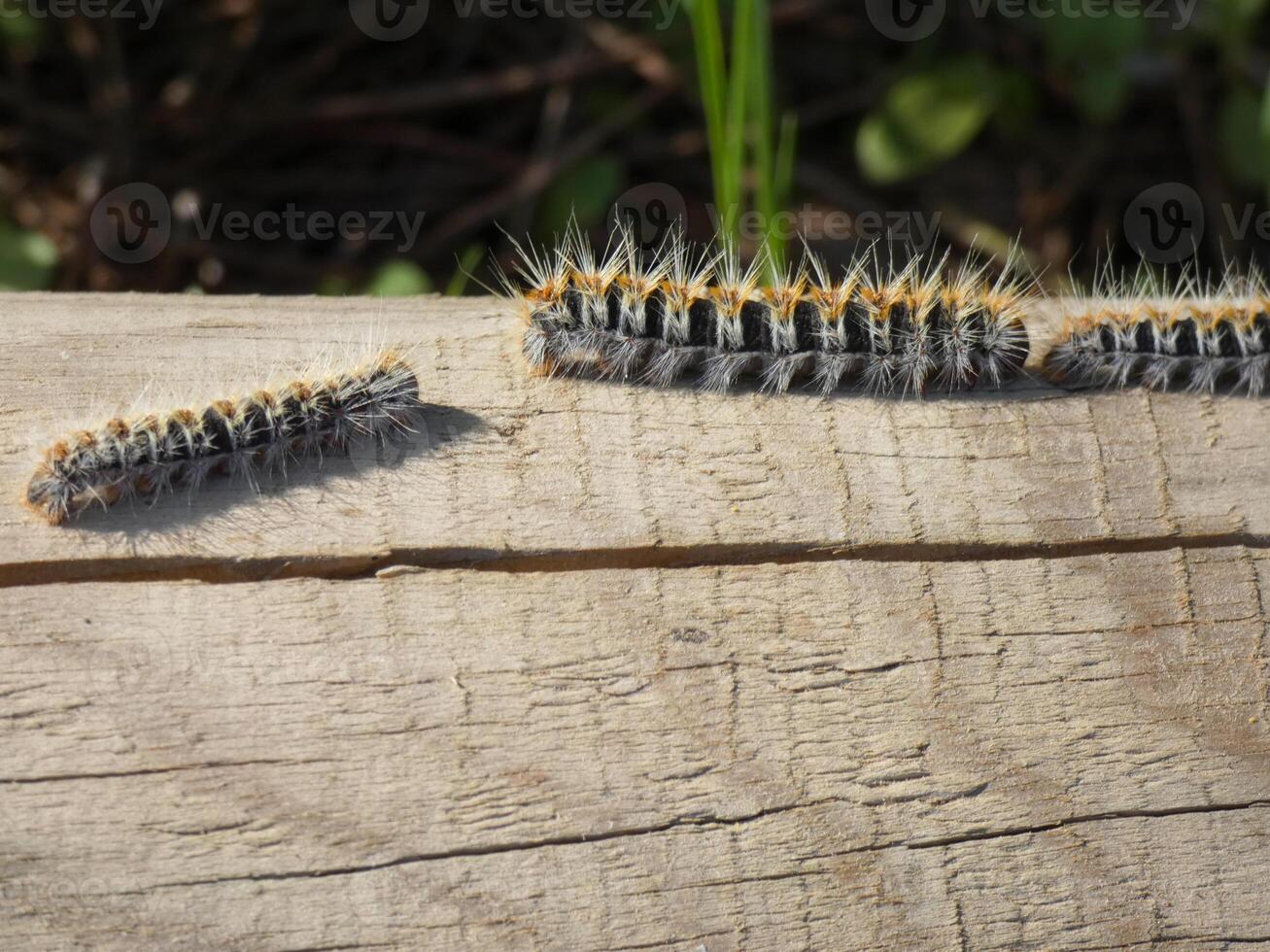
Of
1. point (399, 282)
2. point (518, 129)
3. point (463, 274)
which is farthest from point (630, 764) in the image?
point (518, 129)

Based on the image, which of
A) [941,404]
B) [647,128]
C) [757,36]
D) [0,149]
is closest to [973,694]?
[941,404]

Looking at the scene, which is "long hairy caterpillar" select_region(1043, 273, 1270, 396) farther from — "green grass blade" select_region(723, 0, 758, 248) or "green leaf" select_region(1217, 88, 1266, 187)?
"green leaf" select_region(1217, 88, 1266, 187)

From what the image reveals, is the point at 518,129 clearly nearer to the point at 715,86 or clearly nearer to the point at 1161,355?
the point at 715,86

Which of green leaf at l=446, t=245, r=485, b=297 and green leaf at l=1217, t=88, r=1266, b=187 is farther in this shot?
green leaf at l=1217, t=88, r=1266, b=187

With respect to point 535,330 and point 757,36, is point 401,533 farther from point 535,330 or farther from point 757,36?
point 757,36

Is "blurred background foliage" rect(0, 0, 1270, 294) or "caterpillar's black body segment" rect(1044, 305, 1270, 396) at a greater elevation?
"blurred background foliage" rect(0, 0, 1270, 294)

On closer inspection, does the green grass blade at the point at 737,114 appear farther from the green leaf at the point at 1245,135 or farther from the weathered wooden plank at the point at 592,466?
the green leaf at the point at 1245,135

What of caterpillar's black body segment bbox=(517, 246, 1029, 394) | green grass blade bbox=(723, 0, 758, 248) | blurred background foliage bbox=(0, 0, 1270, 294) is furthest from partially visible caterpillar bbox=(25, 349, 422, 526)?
blurred background foliage bbox=(0, 0, 1270, 294)
